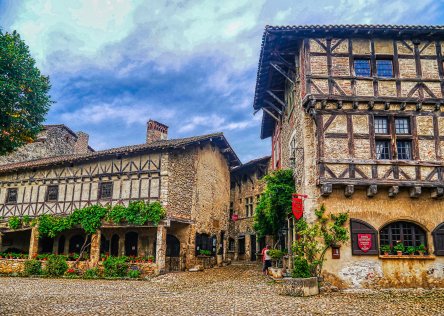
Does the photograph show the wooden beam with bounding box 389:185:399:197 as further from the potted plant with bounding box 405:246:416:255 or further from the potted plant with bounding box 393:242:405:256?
the potted plant with bounding box 405:246:416:255

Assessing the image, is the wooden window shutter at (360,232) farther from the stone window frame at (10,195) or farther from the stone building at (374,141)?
the stone window frame at (10,195)

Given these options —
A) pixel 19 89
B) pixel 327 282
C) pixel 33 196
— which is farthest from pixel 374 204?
pixel 33 196

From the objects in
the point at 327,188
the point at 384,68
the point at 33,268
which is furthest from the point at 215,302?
the point at 33,268

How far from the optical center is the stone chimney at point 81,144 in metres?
34.0

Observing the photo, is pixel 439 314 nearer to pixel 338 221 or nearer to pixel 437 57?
pixel 338 221

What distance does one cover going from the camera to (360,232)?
13.0 meters

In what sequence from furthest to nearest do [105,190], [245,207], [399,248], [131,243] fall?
[245,207]
[131,243]
[105,190]
[399,248]

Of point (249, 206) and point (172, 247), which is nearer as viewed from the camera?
point (172, 247)

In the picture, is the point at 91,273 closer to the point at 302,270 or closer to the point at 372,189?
the point at 302,270

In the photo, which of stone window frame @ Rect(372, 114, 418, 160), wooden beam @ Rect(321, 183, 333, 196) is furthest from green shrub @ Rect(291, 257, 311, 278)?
stone window frame @ Rect(372, 114, 418, 160)

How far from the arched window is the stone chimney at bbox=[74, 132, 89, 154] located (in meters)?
27.5

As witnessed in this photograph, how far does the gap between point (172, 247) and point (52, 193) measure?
8434mm

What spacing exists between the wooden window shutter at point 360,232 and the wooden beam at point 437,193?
2.44 meters

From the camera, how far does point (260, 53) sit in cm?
1577
